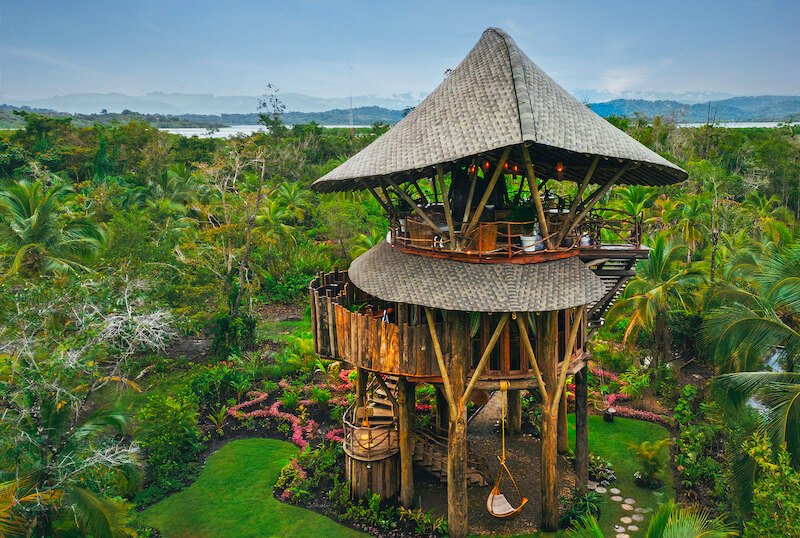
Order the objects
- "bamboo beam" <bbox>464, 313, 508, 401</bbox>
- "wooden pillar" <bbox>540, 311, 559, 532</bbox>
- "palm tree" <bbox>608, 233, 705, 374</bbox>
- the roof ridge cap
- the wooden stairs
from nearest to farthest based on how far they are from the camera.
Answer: the roof ridge cap
"bamboo beam" <bbox>464, 313, 508, 401</bbox>
"wooden pillar" <bbox>540, 311, 559, 532</bbox>
the wooden stairs
"palm tree" <bbox>608, 233, 705, 374</bbox>

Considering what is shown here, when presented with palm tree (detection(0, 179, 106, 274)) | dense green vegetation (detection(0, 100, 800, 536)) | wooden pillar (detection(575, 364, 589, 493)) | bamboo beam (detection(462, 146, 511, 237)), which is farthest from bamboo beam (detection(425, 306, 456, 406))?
palm tree (detection(0, 179, 106, 274))

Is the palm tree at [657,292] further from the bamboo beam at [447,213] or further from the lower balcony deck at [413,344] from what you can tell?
the bamboo beam at [447,213]

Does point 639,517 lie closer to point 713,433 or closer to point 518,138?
point 713,433

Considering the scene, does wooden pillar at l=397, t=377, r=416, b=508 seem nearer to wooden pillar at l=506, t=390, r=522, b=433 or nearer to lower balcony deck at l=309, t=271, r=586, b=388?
lower balcony deck at l=309, t=271, r=586, b=388

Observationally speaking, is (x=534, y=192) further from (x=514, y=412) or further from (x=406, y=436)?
(x=514, y=412)

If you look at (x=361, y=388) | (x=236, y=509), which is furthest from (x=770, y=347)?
(x=236, y=509)

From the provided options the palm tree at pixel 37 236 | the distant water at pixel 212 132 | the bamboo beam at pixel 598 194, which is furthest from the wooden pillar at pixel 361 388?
the distant water at pixel 212 132
